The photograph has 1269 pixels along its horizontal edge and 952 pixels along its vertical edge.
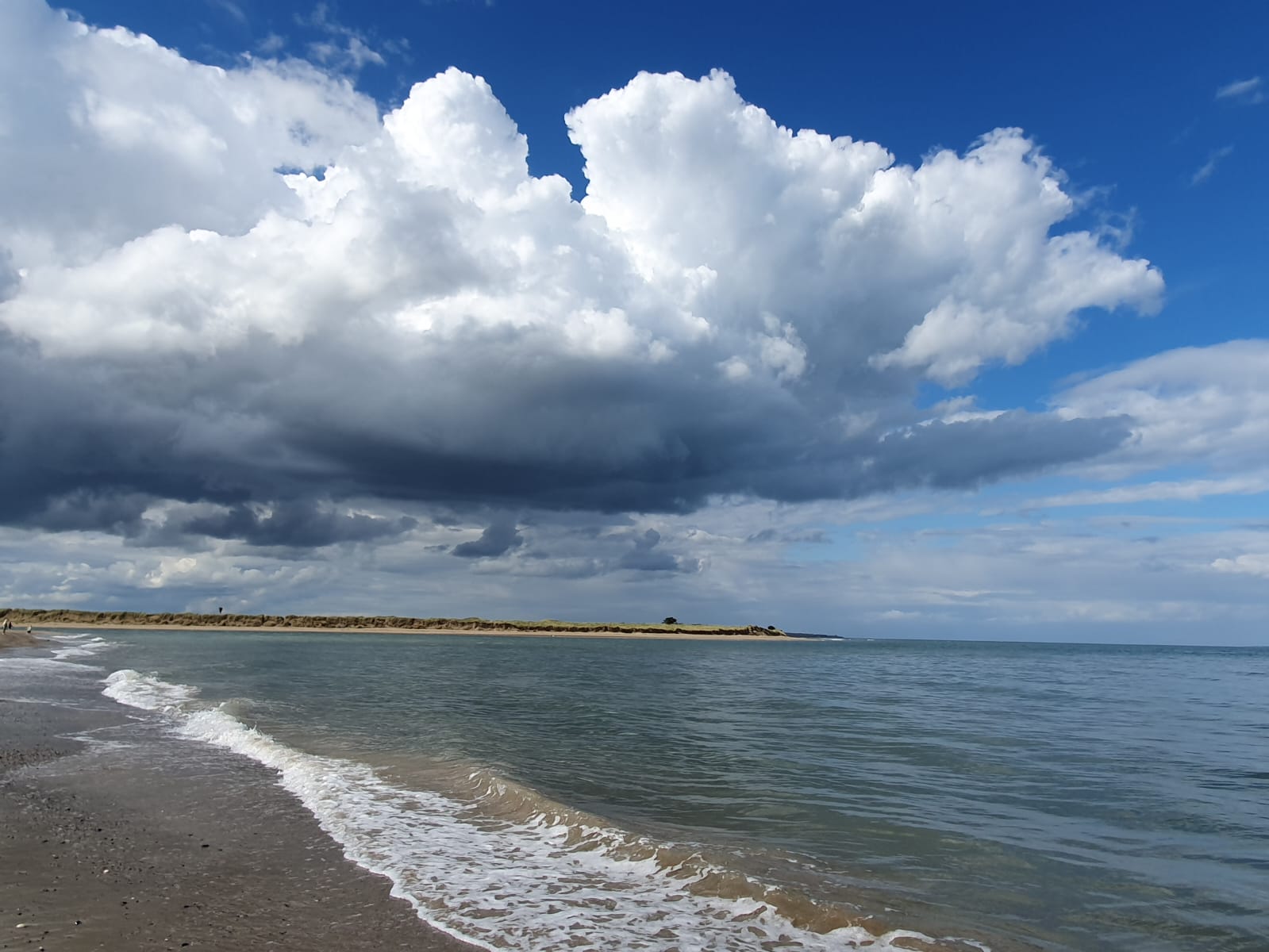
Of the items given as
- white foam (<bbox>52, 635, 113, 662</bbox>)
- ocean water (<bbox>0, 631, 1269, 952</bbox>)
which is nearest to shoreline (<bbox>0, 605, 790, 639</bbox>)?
white foam (<bbox>52, 635, 113, 662</bbox>)

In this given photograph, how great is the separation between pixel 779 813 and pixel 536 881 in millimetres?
5551

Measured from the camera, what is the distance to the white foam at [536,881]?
863 centimetres

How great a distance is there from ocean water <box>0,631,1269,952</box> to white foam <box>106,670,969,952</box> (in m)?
0.05

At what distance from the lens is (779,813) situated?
14266mm

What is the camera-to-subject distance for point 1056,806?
49.8 ft

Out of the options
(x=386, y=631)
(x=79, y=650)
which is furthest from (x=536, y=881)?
(x=386, y=631)

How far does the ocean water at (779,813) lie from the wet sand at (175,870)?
2.06 ft

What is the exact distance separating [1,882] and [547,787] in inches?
355

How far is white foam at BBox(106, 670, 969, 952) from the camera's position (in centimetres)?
863

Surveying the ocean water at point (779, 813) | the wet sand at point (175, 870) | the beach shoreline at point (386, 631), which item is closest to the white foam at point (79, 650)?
A: the ocean water at point (779, 813)

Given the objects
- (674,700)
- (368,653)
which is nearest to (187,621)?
(368,653)

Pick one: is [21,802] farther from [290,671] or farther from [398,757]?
[290,671]

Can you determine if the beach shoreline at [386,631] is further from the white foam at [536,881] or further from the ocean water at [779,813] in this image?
the white foam at [536,881]

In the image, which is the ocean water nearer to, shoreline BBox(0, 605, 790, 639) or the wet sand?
the wet sand
